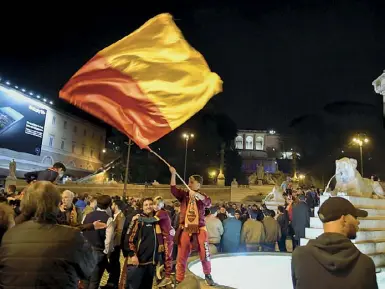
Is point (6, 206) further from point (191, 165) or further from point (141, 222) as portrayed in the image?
point (191, 165)

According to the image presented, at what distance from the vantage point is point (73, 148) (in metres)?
64.2

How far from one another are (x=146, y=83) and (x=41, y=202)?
4.33m

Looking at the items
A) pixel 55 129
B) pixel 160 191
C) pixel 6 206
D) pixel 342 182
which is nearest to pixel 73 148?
pixel 55 129

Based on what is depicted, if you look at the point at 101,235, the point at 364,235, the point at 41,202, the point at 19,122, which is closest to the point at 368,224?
the point at 364,235

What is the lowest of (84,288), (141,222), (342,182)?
(84,288)

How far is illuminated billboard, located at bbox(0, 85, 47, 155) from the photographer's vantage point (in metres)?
42.3

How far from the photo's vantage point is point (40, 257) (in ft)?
8.90

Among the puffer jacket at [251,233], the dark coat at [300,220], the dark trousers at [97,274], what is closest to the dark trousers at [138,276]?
the dark trousers at [97,274]

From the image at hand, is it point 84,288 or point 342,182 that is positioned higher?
point 342,182

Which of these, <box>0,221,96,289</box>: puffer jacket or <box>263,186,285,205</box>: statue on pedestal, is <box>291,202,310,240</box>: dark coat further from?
<box>263,186,285,205</box>: statue on pedestal

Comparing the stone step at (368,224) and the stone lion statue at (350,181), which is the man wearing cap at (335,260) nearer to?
the stone step at (368,224)

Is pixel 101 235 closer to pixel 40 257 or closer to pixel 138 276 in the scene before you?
pixel 138 276

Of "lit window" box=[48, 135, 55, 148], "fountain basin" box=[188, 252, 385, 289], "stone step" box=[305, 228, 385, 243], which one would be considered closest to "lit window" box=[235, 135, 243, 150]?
"lit window" box=[48, 135, 55, 148]

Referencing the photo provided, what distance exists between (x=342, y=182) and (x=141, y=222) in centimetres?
628
